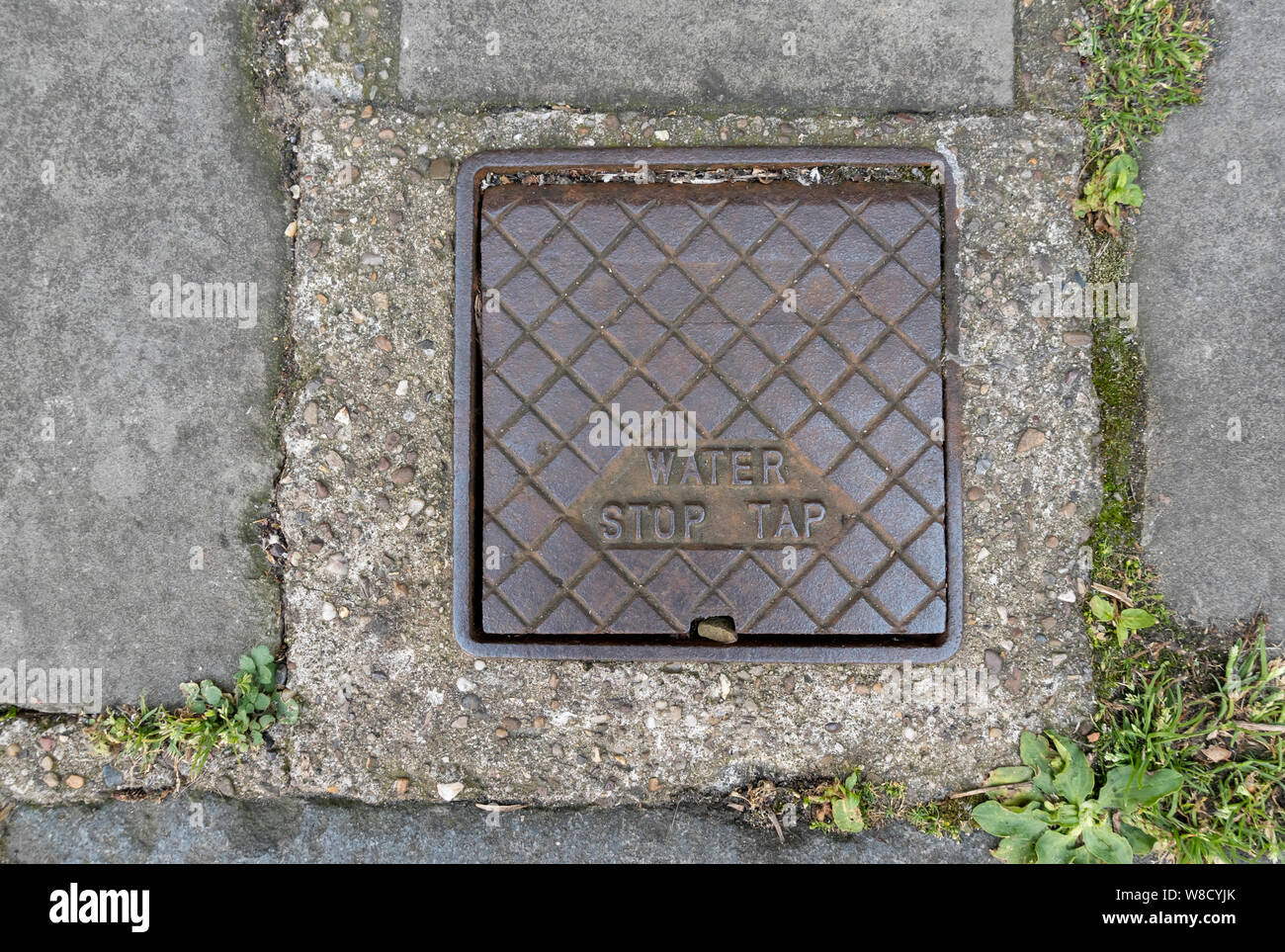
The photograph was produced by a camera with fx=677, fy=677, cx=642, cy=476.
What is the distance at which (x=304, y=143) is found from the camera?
Answer: 2201 millimetres

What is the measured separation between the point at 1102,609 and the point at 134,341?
3230 millimetres

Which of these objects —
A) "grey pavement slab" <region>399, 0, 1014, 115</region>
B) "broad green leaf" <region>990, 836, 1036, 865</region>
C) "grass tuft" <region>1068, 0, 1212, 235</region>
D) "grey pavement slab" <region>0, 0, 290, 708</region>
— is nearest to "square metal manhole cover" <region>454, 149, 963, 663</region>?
"grey pavement slab" <region>399, 0, 1014, 115</region>

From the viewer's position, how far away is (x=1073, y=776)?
82.8 inches

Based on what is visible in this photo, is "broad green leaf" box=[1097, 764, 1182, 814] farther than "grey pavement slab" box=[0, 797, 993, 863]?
No

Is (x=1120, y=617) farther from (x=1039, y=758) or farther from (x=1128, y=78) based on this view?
(x=1128, y=78)

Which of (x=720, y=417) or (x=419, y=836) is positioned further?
(x=419, y=836)

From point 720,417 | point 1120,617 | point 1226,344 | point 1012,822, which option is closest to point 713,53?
point 720,417

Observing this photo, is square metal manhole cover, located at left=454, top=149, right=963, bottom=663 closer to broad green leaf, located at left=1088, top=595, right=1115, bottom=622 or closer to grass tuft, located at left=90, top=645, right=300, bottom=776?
broad green leaf, located at left=1088, top=595, right=1115, bottom=622

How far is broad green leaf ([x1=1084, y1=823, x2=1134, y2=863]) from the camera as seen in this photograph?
81.7 inches

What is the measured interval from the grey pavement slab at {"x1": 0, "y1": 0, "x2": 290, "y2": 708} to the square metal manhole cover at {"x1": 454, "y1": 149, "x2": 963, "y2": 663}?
774 millimetres

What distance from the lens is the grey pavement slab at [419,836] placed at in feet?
7.14

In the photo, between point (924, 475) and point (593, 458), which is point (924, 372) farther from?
point (593, 458)

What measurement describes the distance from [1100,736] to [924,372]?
1.28 metres

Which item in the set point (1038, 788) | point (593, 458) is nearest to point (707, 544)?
point (593, 458)
